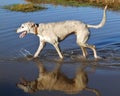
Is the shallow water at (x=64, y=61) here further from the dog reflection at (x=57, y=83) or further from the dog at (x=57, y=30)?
the dog at (x=57, y=30)

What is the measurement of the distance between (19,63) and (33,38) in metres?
4.46

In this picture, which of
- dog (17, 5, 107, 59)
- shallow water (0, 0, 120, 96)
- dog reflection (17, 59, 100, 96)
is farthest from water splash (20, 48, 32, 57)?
dog reflection (17, 59, 100, 96)

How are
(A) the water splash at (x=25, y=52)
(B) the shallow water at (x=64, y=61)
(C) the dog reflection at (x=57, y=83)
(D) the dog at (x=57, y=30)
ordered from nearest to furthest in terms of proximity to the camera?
(C) the dog reflection at (x=57, y=83) → (B) the shallow water at (x=64, y=61) → (D) the dog at (x=57, y=30) → (A) the water splash at (x=25, y=52)

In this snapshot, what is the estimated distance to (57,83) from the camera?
13.0 meters

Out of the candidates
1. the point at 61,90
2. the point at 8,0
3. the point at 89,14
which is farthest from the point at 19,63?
the point at 8,0

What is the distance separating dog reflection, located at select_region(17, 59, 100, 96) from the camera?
12340 mm

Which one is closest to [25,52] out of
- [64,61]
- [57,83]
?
[64,61]

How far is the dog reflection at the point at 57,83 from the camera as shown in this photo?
1234 cm

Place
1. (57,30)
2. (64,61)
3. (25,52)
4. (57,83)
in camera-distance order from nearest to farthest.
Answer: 1. (57,83)
2. (57,30)
3. (64,61)
4. (25,52)

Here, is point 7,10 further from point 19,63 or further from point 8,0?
point 19,63

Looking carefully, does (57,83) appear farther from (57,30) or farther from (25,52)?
(25,52)

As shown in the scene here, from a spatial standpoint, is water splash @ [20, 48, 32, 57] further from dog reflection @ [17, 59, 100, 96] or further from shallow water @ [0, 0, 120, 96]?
dog reflection @ [17, 59, 100, 96]

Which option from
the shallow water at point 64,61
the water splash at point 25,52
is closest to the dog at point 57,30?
the shallow water at point 64,61

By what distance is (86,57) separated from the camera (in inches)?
633
